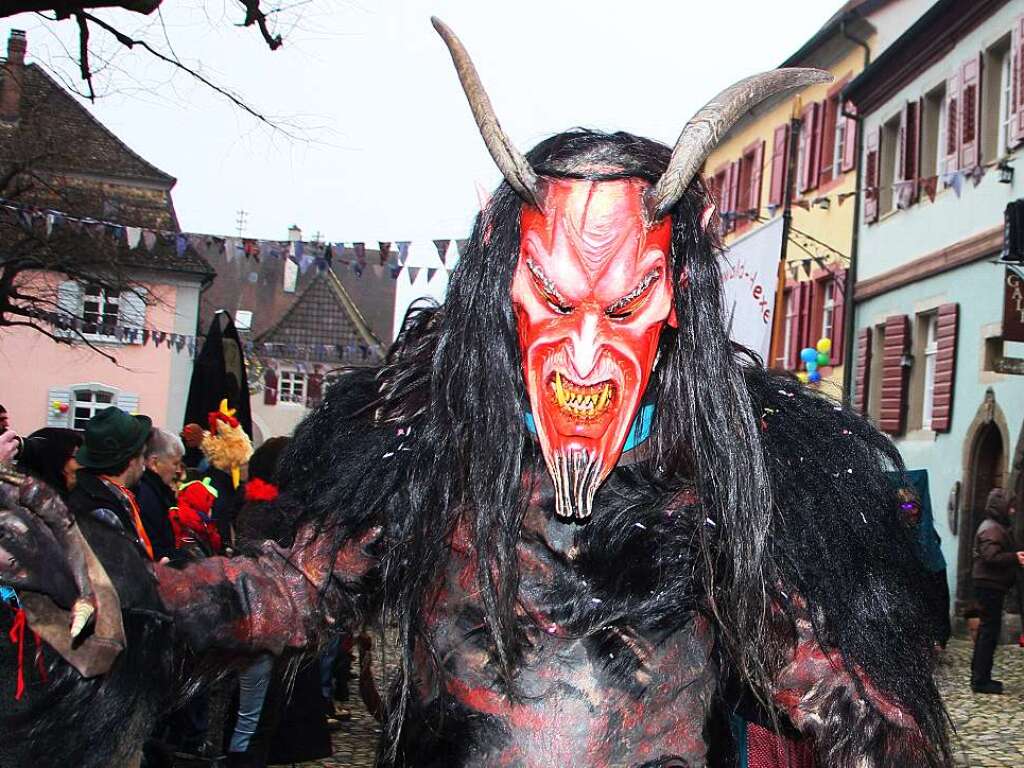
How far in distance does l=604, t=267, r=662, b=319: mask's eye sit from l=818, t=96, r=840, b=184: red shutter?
1931cm

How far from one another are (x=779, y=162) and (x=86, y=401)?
14707 millimetres

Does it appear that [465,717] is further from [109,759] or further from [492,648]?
[109,759]

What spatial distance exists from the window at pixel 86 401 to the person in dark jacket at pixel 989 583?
816 inches

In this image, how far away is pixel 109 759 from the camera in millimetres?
1822

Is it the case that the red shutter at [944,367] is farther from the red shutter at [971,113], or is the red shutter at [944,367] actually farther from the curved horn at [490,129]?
the curved horn at [490,129]

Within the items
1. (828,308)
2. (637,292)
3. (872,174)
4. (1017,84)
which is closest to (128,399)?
(828,308)

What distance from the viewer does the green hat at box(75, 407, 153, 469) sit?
4.41 m

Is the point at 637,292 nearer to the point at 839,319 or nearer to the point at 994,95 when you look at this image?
the point at 994,95

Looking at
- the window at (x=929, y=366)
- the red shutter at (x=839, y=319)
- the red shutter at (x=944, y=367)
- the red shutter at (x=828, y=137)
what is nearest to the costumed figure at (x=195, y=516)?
the red shutter at (x=944, y=367)

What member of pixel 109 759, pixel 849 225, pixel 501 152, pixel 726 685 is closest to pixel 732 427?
pixel 726 685

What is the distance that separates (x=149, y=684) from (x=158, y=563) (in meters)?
0.23

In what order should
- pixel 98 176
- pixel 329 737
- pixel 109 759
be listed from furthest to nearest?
pixel 98 176 → pixel 329 737 → pixel 109 759

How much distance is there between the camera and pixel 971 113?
15016 millimetres

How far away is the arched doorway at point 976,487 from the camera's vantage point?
1448 centimetres
